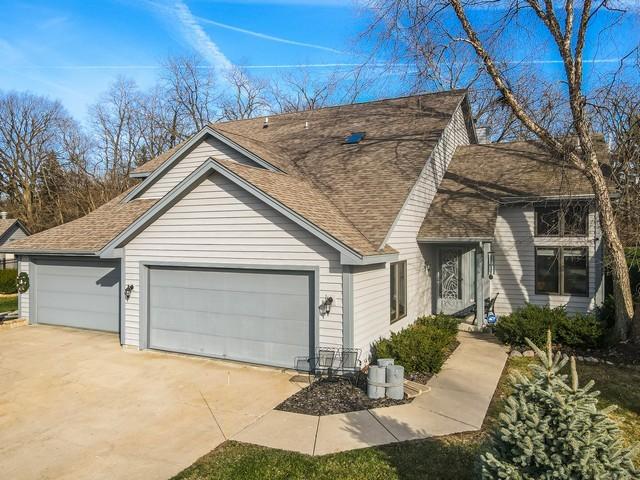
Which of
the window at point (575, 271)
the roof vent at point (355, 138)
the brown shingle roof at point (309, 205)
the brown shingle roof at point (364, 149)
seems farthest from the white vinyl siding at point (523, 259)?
the brown shingle roof at point (309, 205)

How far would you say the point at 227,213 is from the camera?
33.1 ft

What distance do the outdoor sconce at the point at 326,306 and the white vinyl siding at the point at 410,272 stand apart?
517 millimetres

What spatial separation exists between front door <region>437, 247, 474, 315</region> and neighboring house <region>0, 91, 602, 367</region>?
0.04 metres

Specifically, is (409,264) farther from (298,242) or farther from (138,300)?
(138,300)

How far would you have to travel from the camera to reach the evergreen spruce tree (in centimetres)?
375

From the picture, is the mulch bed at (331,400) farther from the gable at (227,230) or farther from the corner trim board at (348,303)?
the gable at (227,230)

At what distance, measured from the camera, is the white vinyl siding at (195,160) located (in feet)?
45.4

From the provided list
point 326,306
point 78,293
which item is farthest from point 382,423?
point 78,293

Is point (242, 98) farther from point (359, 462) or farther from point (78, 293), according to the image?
point (359, 462)

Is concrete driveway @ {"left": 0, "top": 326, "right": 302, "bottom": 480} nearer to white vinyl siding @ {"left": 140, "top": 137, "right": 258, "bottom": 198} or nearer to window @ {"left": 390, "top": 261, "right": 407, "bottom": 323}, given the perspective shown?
window @ {"left": 390, "top": 261, "right": 407, "bottom": 323}

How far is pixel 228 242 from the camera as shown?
1019cm

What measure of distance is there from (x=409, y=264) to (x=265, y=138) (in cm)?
847

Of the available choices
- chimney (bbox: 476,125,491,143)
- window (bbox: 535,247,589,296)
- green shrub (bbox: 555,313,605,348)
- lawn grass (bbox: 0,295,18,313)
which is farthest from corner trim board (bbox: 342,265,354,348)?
lawn grass (bbox: 0,295,18,313)

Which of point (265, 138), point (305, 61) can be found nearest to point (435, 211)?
point (265, 138)
